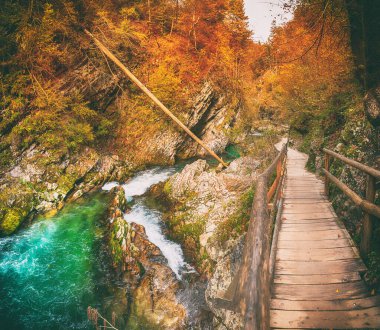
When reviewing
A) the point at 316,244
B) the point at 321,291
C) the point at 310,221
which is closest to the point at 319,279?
the point at 321,291

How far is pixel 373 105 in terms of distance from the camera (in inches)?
190

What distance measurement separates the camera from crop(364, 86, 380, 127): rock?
4.73 metres

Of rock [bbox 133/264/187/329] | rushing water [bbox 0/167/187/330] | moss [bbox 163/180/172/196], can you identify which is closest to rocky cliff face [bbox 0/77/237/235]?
Result: rushing water [bbox 0/167/187/330]

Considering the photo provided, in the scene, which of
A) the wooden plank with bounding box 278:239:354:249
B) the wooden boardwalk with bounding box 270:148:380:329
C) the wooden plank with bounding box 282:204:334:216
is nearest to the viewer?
the wooden boardwalk with bounding box 270:148:380:329

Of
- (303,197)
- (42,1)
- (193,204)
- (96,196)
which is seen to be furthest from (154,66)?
(303,197)

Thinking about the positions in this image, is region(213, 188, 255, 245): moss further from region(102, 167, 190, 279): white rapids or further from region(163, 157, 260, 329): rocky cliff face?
region(102, 167, 190, 279): white rapids

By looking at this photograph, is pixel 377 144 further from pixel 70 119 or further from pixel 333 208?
pixel 70 119

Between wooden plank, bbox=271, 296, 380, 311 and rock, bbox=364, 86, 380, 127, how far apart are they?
3.77 m

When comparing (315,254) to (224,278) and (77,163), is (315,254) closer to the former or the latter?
(224,278)

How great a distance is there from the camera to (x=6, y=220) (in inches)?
341

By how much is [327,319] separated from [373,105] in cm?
457

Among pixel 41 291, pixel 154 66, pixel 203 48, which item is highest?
pixel 203 48

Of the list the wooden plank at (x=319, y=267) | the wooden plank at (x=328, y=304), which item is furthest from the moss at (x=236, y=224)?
the wooden plank at (x=328, y=304)

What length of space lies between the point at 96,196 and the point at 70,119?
4.46 m
